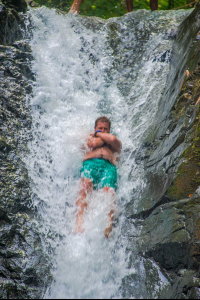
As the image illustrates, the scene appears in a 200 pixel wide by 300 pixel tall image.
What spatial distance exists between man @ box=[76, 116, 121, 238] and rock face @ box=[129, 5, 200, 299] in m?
0.47

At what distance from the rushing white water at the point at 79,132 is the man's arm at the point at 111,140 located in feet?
0.55

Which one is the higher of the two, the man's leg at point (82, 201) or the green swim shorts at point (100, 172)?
the green swim shorts at point (100, 172)

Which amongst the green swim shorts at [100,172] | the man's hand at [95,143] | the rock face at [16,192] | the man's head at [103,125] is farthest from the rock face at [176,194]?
the rock face at [16,192]

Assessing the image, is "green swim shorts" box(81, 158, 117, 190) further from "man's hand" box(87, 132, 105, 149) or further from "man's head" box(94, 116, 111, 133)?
"man's head" box(94, 116, 111, 133)

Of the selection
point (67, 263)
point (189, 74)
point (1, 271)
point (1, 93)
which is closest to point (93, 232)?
point (67, 263)

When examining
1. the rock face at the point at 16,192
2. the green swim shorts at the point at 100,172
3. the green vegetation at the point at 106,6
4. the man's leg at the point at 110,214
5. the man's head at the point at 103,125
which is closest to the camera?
the rock face at the point at 16,192

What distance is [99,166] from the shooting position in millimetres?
3254

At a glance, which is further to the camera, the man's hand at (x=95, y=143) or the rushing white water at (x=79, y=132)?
the man's hand at (x=95, y=143)

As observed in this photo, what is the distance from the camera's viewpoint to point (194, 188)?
7.30 feet

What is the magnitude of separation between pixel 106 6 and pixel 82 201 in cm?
764

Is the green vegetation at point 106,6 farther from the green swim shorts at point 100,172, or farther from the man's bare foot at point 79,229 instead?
the man's bare foot at point 79,229

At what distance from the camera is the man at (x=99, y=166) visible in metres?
2.88

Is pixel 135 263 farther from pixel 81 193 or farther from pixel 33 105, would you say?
pixel 33 105

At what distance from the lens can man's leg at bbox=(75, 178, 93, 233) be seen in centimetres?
264
